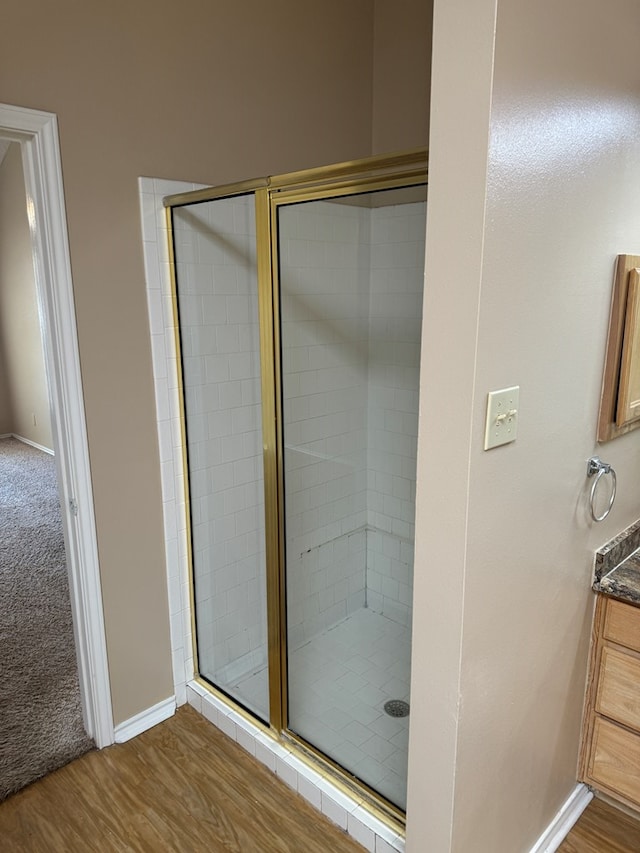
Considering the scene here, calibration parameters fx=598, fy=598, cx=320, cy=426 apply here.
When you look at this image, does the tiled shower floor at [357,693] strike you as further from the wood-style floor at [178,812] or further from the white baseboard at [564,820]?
the white baseboard at [564,820]

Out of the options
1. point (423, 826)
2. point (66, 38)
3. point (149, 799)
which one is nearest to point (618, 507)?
point (423, 826)

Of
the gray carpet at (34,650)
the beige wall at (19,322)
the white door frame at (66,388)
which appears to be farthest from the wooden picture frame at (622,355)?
the beige wall at (19,322)

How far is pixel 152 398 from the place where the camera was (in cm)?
209

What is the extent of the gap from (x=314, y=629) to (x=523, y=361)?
1.71 meters

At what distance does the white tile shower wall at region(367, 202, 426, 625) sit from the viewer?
2.61m

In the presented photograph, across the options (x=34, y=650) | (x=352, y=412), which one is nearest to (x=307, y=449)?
(x=352, y=412)

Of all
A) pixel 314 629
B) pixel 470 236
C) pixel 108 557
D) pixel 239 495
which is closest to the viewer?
pixel 470 236

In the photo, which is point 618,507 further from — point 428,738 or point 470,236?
point 470,236

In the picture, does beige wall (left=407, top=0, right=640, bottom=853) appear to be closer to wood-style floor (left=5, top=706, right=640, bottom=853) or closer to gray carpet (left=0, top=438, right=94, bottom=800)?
wood-style floor (left=5, top=706, right=640, bottom=853)

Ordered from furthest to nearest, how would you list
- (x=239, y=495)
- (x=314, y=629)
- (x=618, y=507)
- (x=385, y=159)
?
1. (x=314, y=629)
2. (x=239, y=495)
3. (x=618, y=507)
4. (x=385, y=159)

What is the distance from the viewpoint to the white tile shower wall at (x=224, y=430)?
6.91ft

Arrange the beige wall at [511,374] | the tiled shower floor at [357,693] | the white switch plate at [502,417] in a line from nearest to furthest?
the beige wall at [511,374], the white switch plate at [502,417], the tiled shower floor at [357,693]

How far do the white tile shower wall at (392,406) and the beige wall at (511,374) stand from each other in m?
0.97

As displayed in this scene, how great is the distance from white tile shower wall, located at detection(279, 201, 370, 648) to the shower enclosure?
0.01 meters
